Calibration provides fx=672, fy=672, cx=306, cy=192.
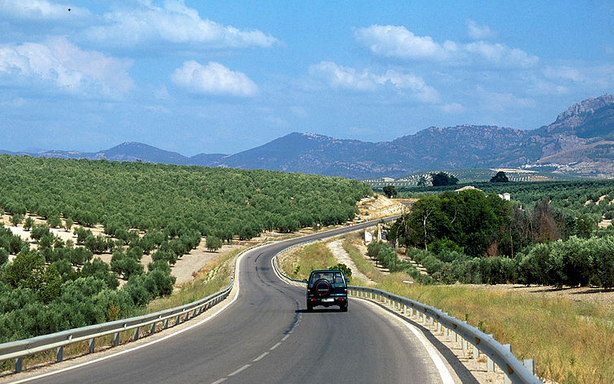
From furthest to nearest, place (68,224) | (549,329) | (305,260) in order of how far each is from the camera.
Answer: (305,260), (68,224), (549,329)

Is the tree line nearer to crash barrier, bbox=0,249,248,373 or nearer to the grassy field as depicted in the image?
the grassy field

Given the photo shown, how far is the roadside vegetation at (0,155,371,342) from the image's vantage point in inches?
1238

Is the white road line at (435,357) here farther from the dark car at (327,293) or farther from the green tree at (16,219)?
the green tree at (16,219)

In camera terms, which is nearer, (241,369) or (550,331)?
(241,369)

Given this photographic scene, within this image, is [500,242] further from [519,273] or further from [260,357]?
[260,357]

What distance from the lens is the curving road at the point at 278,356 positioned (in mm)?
11430

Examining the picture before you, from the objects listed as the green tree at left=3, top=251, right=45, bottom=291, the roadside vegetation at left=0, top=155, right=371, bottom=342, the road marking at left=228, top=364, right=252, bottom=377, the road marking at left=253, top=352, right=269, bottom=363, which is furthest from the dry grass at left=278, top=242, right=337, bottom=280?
the road marking at left=228, top=364, right=252, bottom=377

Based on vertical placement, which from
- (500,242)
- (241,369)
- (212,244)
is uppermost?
(241,369)

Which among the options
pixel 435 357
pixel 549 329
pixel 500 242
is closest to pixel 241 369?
pixel 435 357

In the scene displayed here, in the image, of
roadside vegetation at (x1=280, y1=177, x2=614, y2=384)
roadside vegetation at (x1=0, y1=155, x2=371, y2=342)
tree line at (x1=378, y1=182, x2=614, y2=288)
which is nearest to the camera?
roadside vegetation at (x1=280, y1=177, x2=614, y2=384)

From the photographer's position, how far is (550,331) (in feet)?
52.1

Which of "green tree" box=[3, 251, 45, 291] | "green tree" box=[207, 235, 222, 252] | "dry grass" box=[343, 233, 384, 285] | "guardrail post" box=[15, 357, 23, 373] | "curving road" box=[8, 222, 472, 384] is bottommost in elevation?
"dry grass" box=[343, 233, 384, 285]

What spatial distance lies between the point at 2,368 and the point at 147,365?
2.65 metres

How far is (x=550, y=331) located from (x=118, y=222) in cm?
7127
